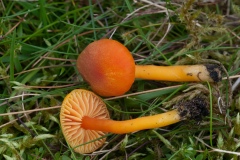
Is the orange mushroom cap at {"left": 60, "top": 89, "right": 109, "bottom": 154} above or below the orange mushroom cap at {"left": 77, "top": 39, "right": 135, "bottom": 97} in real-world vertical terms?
below

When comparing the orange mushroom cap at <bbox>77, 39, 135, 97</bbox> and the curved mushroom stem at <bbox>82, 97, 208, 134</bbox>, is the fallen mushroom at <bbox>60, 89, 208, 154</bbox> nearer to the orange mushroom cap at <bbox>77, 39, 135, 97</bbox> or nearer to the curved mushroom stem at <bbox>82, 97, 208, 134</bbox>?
the curved mushroom stem at <bbox>82, 97, 208, 134</bbox>

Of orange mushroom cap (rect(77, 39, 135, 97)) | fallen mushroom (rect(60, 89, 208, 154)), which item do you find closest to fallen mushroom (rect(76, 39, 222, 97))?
orange mushroom cap (rect(77, 39, 135, 97))

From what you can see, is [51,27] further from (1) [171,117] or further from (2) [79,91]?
(1) [171,117]

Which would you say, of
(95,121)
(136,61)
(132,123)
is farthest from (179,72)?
(95,121)

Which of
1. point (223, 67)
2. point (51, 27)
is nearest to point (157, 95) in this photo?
point (223, 67)

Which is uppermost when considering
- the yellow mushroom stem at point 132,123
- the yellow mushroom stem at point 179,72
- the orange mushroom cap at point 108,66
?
the orange mushroom cap at point 108,66

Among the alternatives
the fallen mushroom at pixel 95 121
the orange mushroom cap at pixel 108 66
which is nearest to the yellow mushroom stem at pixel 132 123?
the fallen mushroom at pixel 95 121

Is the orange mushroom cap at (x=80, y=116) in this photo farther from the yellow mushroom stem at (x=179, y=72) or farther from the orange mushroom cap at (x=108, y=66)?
the yellow mushroom stem at (x=179, y=72)

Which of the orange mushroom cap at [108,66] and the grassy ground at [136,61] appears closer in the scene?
the orange mushroom cap at [108,66]
